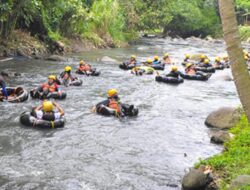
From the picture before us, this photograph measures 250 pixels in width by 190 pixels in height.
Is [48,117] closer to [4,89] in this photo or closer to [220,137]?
[4,89]

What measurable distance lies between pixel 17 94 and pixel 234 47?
1109 cm

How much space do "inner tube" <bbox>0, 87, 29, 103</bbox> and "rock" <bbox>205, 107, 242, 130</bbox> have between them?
631 centimetres

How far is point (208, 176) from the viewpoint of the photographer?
8.62 metres

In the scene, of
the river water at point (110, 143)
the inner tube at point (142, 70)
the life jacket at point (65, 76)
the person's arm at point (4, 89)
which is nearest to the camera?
the river water at point (110, 143)

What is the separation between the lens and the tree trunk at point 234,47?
6.59 meters

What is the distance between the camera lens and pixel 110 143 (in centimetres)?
1186

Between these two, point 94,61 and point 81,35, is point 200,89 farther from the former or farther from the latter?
point 81,35

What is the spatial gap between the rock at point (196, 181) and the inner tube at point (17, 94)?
8563mm

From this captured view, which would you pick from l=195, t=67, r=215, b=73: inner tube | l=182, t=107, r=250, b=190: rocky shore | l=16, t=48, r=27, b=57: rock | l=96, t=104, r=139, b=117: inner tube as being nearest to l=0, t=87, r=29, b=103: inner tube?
l=96, t=104, r=139, b=117: inner tube

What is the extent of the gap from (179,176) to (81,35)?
27.2 metres

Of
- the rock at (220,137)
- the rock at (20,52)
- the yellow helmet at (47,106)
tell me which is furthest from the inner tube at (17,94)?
the rock at (20,52)

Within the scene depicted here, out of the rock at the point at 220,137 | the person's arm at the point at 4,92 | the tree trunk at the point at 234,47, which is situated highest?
the tree trunk at the point at 234,47

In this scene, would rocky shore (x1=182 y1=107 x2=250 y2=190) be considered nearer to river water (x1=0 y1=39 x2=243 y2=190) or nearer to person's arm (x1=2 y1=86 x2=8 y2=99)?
river water (x1=0 y1=39 x2=243 y2=190)

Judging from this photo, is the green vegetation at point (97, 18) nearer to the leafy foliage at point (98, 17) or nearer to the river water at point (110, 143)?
the leafy foliage at point (98, 17)
